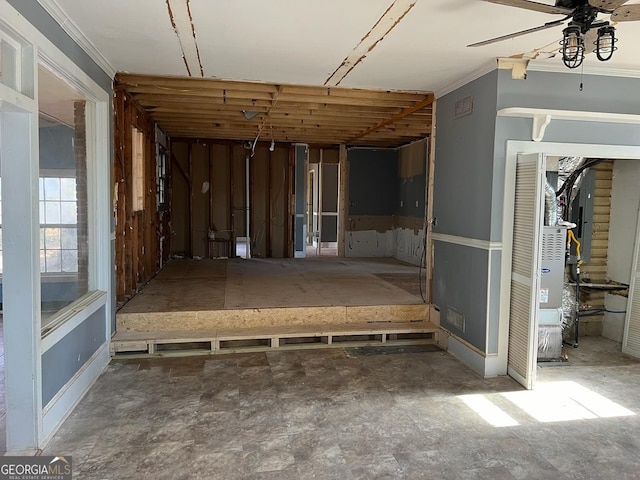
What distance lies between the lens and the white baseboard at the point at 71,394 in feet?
9.06

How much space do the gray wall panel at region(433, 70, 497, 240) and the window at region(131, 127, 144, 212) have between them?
3.61 meters

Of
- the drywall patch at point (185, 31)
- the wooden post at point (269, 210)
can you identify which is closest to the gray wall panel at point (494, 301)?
the drywall patch at point (185, 31)

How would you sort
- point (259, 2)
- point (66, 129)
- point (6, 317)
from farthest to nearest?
1. point (66, 129)
2. point (259, 2)
3. point (6, 317)

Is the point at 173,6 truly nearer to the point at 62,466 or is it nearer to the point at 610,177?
the point at 62,466

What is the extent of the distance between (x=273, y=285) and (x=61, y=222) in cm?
281

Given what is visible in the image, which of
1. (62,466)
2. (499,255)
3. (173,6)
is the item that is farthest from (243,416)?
(173,6)

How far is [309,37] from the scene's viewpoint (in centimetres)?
326

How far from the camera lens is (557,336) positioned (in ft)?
13.9

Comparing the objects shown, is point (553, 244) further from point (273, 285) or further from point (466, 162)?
point (273, 285)

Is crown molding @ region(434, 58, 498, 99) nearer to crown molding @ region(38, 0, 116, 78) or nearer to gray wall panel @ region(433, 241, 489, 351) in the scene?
gray wall panel @ region(433, 241, 489, 351)

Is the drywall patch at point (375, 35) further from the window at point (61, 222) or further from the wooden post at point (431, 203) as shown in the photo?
the window at point (61, 222)

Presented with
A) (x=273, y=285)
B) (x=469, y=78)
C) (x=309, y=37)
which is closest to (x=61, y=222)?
(x=309, y=37)

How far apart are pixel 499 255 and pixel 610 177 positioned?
2208 mm

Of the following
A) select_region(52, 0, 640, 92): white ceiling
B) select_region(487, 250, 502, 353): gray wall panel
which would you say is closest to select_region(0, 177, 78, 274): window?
select_region(52, 0, 640, 92): white ceiling
